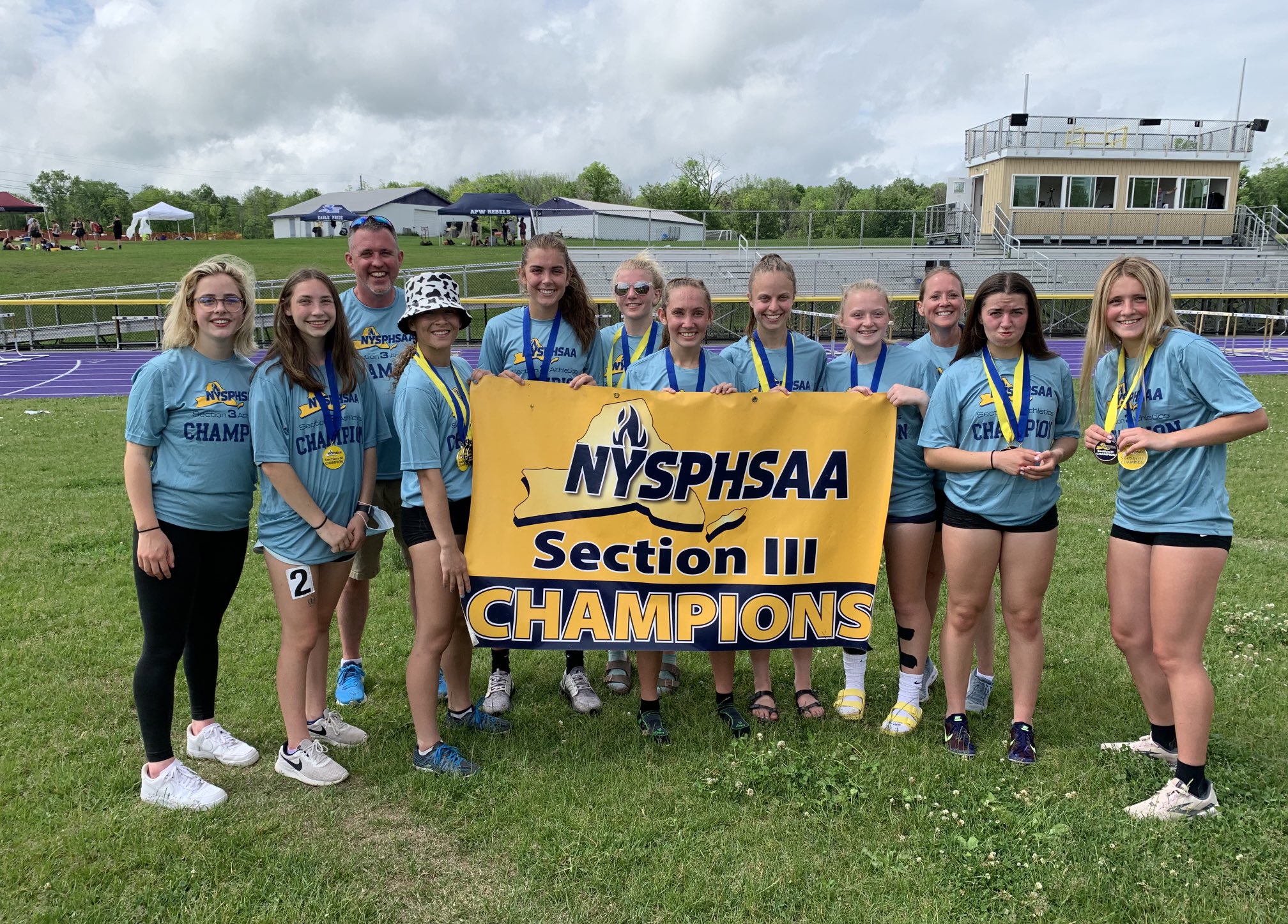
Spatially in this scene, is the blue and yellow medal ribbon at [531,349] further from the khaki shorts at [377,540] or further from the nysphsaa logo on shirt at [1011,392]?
the nysphsaa logo on shirt at [1011,392]

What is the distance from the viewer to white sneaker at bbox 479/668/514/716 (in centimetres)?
468

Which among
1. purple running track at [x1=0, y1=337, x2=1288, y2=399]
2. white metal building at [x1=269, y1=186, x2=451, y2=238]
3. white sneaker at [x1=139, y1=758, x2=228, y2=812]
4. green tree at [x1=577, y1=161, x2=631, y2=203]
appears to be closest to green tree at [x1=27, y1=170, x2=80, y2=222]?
white metal building at [x1=269, y1=186, x2=451, y2=238]

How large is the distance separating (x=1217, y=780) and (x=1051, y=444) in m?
1.64

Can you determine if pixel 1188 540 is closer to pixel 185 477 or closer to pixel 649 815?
pixel 649 815

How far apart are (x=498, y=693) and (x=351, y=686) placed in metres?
0.85

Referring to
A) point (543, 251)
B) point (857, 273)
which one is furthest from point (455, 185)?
point (543, 251)

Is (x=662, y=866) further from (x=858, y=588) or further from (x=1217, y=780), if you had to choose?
(x=1217, y=780)

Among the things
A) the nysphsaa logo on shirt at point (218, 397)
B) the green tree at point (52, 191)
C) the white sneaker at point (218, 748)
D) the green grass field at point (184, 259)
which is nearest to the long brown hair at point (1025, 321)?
the nysphsaa logo on shirt at point (218, 397)

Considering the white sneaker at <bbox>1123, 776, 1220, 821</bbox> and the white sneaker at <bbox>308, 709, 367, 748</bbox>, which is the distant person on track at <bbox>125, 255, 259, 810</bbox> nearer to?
the white sneaker at <bbox>308, 709, 367, 748</bbox>

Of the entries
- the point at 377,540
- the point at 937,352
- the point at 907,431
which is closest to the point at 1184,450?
the point at 907,431

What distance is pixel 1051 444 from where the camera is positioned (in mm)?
3928

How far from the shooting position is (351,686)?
485 centimetres

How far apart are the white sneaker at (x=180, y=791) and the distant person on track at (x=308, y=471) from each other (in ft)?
1.01

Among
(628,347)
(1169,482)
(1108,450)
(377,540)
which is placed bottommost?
(377,540)
